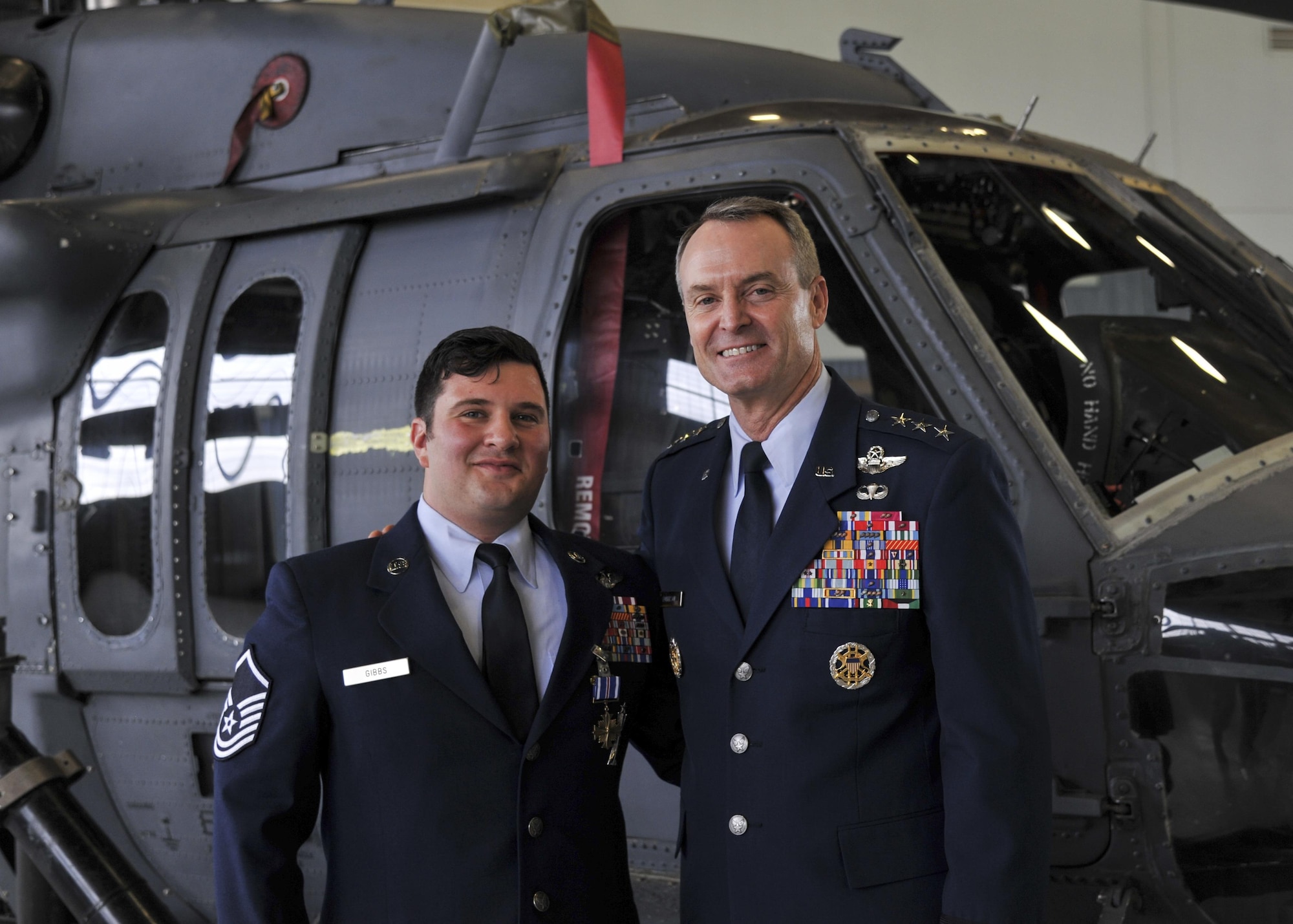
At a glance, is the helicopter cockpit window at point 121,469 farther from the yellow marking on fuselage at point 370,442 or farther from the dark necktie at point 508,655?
the dark necktie at point 508,655

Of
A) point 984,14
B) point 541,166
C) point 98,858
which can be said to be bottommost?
point 98,858

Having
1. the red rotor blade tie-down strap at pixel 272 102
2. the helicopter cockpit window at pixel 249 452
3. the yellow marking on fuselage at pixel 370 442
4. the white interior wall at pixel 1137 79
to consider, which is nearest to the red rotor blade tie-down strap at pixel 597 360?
the yellow marking on fuselage at pixel 370 442

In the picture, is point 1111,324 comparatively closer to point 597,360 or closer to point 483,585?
point 597,360

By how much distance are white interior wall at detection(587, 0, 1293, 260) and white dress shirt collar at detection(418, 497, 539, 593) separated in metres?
8.23

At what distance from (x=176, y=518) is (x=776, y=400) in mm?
2149

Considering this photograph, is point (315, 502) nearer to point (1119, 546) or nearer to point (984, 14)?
point (1119, 546)

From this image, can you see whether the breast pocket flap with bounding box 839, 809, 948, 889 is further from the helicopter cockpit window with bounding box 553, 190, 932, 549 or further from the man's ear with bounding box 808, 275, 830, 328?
the helicopter cockpit window with bounding box 553, 190, 932, 549

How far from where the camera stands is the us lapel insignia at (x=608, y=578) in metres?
2.00

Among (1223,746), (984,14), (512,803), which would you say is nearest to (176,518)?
(512,803)

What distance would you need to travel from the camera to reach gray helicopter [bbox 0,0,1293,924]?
2.25 meters

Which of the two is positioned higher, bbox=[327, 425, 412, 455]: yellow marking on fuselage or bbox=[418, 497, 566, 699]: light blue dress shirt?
bbox=[327, 425, 412, 455]: yellow marking on fuselage

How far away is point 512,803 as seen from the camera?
1.79 meters

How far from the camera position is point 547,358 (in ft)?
9.41

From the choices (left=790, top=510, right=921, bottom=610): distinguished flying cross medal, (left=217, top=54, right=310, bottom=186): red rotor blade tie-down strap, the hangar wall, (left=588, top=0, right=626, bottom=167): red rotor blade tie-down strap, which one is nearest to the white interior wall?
the hangar wall
